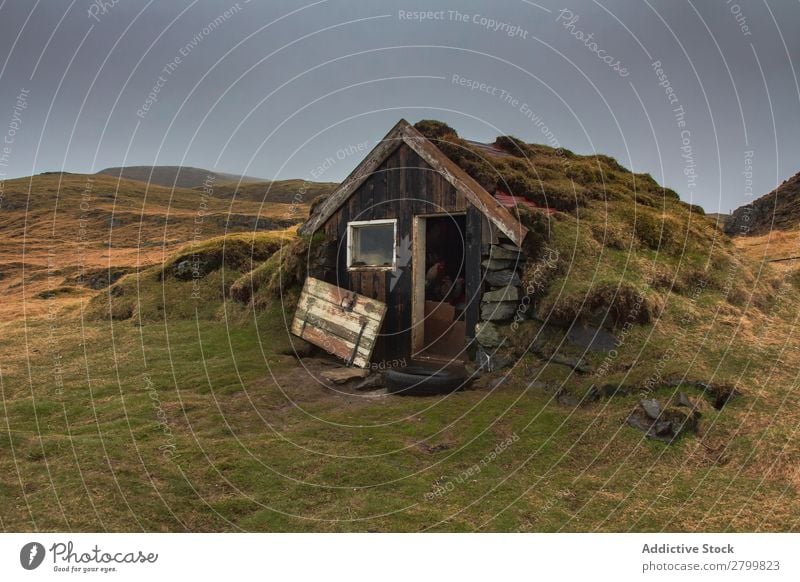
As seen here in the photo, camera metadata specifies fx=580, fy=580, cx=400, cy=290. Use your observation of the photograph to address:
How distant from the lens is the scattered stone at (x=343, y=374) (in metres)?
11.7

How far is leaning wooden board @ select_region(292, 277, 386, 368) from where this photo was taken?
12.7m

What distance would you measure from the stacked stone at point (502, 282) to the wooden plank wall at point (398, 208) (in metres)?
1.49

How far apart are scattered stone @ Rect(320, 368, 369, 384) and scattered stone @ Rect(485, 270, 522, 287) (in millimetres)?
3241

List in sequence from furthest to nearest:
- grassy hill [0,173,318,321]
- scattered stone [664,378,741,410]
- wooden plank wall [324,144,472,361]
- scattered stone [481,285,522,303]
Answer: grassy hill [0,173,318,321], wooden plank wall [324,144,472,361], scattered stone [481,285,522,303], scattered stone [664,378,741,410]

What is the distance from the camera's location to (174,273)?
63.3 ft

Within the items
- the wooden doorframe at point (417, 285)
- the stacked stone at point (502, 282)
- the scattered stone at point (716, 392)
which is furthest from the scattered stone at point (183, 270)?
the scattered stone at point (716, 392)

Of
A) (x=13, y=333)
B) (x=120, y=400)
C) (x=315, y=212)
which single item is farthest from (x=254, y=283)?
(x=13, y=333)

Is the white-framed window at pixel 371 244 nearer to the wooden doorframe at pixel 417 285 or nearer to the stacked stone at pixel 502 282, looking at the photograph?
the wooden doorframe at pixel 417 285

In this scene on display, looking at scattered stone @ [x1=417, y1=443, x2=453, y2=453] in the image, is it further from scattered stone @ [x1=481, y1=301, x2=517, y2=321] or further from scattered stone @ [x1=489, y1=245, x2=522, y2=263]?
scattered stone @ [x1=489, y1=245, x2=522, y2=263]

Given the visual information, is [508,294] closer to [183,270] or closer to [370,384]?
[370,384]

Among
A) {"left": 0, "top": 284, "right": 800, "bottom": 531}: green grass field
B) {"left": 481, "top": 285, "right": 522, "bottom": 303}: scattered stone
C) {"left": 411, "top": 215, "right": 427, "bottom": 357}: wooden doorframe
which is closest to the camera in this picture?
{"left": 0, "top": 284, "right": 800, "bottom": 531}: green grass field

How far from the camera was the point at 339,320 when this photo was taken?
13.3 meters

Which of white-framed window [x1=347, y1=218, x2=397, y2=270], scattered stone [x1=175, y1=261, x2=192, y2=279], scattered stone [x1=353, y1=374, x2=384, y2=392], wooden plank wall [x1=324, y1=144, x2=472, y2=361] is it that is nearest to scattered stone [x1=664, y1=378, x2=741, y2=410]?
scattered stone [x1=353, y1=374, x2=384, y2=392]

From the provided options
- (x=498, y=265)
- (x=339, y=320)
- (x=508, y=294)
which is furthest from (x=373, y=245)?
(x=508, y=294)
